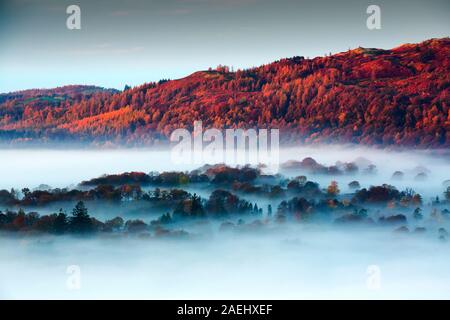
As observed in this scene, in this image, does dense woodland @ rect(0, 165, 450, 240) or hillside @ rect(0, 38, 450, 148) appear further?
hillside @ rect(0, 38, 450, 148)

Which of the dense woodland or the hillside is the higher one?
the hillside

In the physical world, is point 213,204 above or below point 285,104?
below

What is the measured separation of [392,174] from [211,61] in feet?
8.28

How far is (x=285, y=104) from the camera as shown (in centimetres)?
871

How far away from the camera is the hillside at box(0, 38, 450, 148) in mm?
8664

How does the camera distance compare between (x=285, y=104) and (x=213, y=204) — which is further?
(x=285, y=104)

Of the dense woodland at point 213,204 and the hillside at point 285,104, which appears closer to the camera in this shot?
the dense woodland at point 213,204

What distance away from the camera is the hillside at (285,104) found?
866cm

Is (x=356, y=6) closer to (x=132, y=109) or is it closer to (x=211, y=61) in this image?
(x=211, y=61)
